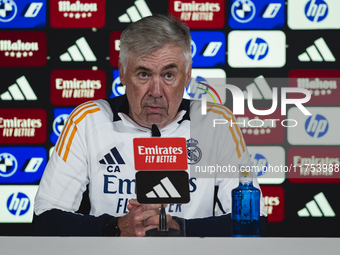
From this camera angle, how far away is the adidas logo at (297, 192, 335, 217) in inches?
92.4

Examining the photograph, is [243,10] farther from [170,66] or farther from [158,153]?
[158,153]

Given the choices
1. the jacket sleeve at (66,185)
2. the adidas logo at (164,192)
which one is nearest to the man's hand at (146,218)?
the adidas logo at (164,192)

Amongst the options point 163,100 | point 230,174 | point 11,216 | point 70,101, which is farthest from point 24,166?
point 230,174

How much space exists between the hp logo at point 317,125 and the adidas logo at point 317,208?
12.3 inches

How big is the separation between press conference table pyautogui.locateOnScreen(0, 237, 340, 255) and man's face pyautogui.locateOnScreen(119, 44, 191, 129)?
2.94ft

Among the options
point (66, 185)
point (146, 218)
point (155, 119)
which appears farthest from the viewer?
point (155, 119)

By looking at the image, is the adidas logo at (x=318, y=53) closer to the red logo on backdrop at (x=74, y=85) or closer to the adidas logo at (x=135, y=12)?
the adidas logo at (x=135, y=12)

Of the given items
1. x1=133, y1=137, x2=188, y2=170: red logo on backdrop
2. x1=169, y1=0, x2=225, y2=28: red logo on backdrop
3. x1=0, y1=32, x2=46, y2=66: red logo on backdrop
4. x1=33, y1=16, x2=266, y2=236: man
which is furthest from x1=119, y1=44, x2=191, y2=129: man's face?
x1=0, y1=32, x2=46, y2=66: red logo on backdrop

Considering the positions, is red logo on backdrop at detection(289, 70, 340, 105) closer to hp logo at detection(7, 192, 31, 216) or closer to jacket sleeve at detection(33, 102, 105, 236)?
jacket sleeve at detection(33, 102, 105, 236)

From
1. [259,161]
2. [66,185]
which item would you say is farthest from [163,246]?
[259,161]

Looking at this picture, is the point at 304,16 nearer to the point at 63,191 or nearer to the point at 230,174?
the point at 230,174

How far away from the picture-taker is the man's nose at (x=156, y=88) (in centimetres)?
149

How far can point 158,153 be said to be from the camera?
2.71ft

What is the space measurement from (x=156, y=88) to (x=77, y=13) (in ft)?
→ 3.65
